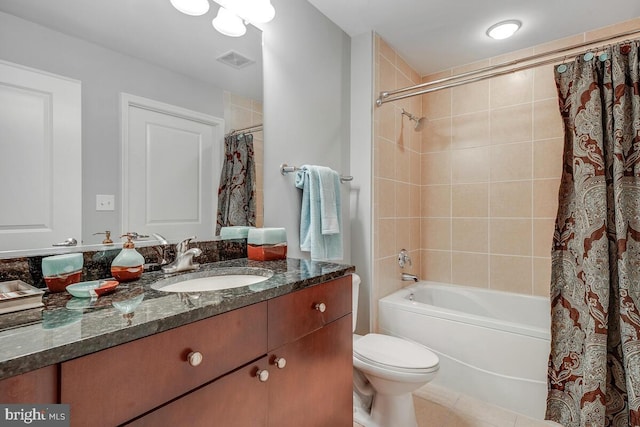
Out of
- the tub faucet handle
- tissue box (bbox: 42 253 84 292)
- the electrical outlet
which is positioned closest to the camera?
tissue box (bbox: 42 253 84 292)

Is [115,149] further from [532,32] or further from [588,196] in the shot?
[532,32]

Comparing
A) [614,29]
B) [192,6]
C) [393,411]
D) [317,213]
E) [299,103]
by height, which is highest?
[614,29]

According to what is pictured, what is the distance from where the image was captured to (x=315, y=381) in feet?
3.53

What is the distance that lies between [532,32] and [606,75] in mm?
666

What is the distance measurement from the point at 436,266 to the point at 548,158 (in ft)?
3.79

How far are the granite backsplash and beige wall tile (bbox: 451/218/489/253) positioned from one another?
1.87 meters

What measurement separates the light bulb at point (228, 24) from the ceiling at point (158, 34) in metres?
0.02

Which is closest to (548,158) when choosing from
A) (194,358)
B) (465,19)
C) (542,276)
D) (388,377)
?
(542,276)

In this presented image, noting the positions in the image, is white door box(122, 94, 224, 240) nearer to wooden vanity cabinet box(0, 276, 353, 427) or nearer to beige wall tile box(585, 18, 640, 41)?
wooden vanity cabinet box(0, 276, 353, 427)

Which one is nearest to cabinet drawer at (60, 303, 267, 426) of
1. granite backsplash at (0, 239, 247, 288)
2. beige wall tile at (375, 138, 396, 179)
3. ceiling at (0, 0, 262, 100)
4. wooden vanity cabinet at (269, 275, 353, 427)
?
wooden vanity cabinet at (269, 275, 353, 427)

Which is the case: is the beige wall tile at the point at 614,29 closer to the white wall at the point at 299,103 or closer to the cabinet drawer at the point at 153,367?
the white wall at the point at 299,103

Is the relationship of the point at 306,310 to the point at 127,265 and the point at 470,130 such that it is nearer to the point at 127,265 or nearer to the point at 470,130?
the point at 127,265

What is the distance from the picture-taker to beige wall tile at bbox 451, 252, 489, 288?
2.53 m

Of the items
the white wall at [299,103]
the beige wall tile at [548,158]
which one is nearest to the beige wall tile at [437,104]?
the beige wall tile at [548,158]
